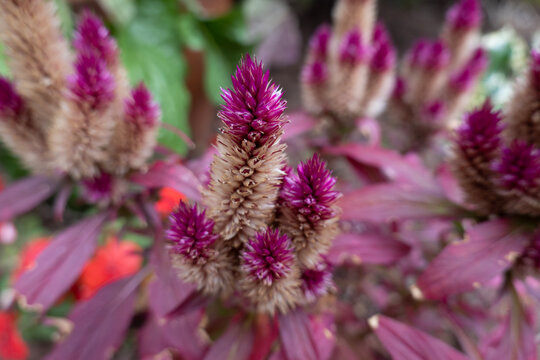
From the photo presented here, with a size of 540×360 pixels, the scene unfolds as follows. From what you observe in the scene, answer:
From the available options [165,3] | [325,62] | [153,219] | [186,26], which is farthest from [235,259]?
[186,26]

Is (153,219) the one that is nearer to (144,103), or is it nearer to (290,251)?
Answer: (144,103)

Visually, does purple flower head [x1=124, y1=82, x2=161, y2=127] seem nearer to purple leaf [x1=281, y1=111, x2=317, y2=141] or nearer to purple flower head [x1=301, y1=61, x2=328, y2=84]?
purple leaf [x1=281, y1=111, x2=317, y2=141]

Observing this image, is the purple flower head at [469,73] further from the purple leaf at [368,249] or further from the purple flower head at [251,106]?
the purple flower head at [251,106]

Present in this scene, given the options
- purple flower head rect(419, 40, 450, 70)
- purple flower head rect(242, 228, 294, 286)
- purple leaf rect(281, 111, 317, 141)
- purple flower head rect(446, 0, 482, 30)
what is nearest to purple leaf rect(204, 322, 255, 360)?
purple flower head rect(242, 228, 294, 286)

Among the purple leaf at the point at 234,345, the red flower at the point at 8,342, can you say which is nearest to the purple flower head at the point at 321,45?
the purple leaf at the point at 234,345

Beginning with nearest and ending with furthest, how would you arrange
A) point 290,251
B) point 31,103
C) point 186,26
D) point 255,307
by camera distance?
point 290,251 → point 255,307 → point 31,103 → point 186,26

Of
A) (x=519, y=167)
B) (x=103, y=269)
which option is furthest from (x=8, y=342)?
(x=519, y=167)

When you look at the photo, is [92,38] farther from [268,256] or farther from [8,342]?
[8,342]
